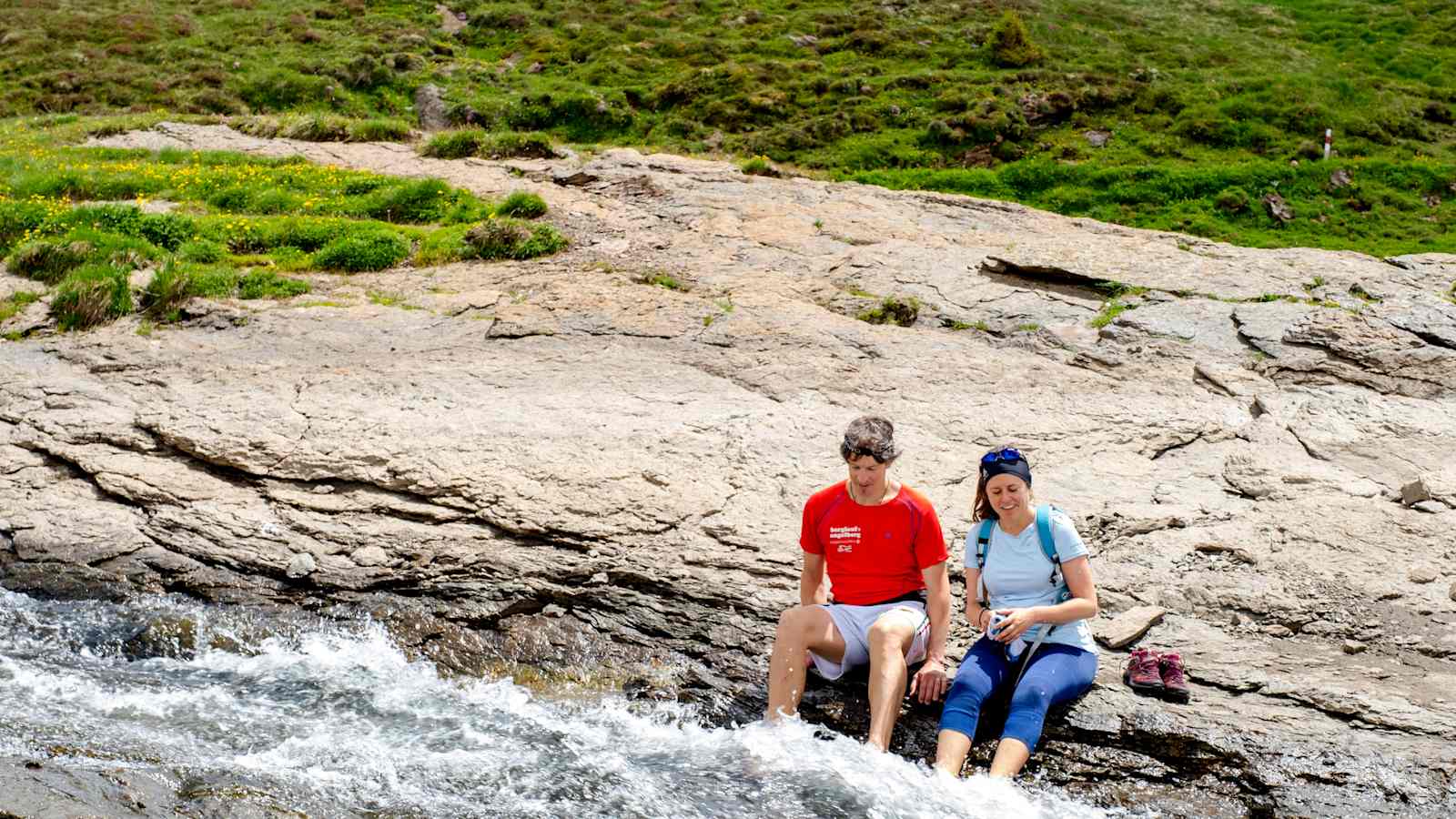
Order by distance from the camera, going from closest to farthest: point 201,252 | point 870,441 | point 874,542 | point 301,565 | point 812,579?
point 870,441 < point 874,542 < point 812,579 < point 301,565 < point 201,252

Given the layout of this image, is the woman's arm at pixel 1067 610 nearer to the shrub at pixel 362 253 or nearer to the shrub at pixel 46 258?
the shrub at pixel 362 253

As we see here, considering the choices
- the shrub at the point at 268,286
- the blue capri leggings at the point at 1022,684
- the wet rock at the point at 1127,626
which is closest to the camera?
the blue capri leggings at the point at 1022,684

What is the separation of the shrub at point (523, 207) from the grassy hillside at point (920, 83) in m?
8.34

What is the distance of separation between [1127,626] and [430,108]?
23819mm

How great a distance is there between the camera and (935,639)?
22.8 ft

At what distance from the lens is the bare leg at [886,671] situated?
258 inches

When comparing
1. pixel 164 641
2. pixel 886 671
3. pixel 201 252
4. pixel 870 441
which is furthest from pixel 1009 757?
pixel 201 252

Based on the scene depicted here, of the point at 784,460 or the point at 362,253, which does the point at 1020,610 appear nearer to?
the point at 784,460

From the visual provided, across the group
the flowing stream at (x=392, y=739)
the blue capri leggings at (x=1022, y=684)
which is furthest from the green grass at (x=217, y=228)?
the blue capri leggings at (x=1022, y=684)

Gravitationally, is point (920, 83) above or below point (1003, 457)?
above

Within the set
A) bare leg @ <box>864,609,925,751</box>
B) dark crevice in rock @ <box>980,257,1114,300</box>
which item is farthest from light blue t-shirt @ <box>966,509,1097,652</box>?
dark crevice in rock @ <box>980,257,1114,300</box>

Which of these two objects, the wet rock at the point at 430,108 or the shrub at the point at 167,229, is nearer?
the shrub at the point at 167,229

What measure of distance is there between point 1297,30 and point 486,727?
115ft

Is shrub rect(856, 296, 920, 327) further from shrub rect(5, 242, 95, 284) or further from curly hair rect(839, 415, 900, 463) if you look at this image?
shrub rect(5, 242, 95, 284)
